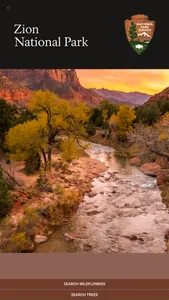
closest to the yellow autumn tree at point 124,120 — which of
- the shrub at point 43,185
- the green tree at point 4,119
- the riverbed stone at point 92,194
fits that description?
the green tree at point 4,119

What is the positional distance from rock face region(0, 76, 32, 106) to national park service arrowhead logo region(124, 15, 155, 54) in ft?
146

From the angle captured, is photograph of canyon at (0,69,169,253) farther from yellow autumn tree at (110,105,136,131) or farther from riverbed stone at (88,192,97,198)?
yellow autumn tree at (110,105,136,131)

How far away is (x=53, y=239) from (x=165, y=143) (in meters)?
8.88

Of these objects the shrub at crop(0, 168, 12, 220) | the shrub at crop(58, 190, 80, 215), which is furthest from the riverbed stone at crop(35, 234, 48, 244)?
the shrub at crop(58, 190, 80, 215)

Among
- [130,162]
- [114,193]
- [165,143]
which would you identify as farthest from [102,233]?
[130,162]

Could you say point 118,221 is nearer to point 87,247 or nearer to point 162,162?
point 87,247

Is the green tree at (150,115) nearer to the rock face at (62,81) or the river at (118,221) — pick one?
the rock face at (62,81)

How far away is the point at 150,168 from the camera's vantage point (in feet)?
82.3

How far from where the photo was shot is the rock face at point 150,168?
24.2m

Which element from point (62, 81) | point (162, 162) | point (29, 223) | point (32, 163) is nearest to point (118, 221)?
point (29, 223)

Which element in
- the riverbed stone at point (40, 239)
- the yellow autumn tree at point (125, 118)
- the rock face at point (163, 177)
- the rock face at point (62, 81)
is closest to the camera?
the riverbed stone at point (40, 239)

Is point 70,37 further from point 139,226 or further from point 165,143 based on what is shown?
point 165,143
